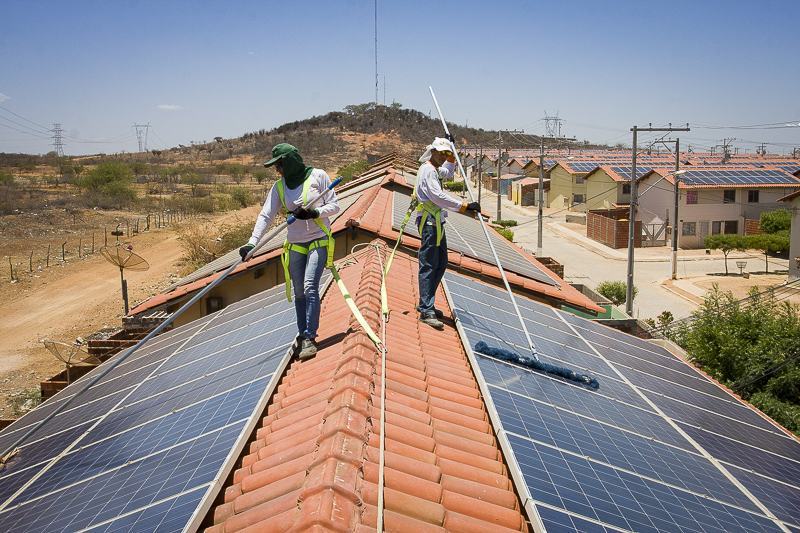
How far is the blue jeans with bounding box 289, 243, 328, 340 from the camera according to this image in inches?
249

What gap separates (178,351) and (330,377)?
10.7ft

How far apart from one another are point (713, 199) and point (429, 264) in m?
43.5

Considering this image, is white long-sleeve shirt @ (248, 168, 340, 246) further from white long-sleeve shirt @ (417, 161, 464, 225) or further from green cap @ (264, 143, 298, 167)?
white long-sleeve shirt @ (417, 161, 464, 225)

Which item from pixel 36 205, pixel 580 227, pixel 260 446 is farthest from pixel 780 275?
pixel 36 205

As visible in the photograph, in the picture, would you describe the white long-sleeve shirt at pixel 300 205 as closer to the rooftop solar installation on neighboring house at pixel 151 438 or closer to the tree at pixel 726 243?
the rooftop solar installation on neighboring house at pixel 151 438

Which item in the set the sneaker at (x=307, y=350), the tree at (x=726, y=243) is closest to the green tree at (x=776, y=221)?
the tree at (x=726, y=243)

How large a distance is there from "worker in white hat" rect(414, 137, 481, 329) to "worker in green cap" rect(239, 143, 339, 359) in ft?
4.38

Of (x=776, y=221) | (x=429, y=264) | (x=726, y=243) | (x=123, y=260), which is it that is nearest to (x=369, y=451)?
(x=429, y=264)

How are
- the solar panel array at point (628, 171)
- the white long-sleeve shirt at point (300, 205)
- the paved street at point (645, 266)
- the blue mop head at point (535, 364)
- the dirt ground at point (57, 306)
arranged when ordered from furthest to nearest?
1. the solar panel array at point (628, 171)
2. the paved street at point (645, 266)
3. the dirt ground at point (57, 306)
4. the blue mop head at point (535, 364)
5. the white long-sleeve shirt at point (300, 205)

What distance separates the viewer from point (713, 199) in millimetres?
45375

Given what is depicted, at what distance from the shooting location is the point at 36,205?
51656 mm

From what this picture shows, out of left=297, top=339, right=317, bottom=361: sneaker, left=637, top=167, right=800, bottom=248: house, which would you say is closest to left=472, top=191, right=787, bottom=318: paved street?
left=637, top=167, right=800, bottom=248: house

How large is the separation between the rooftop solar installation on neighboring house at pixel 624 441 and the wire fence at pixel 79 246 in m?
25.8

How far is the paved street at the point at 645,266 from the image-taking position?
31.0m
